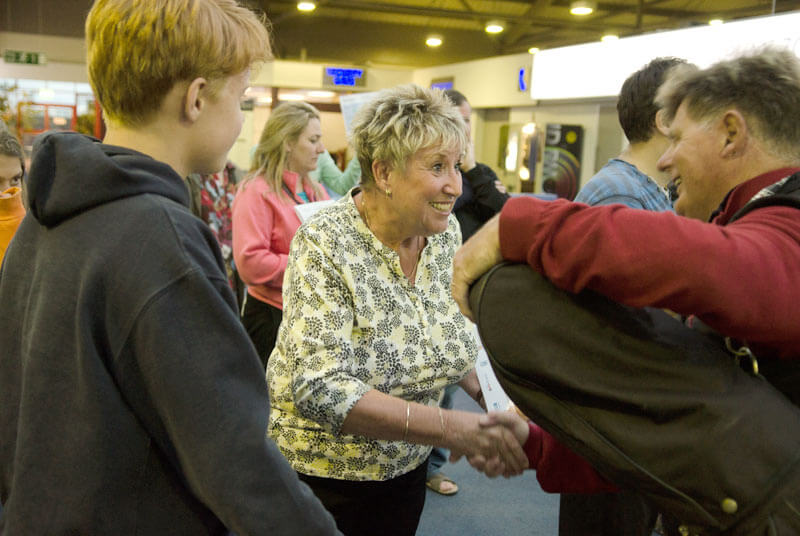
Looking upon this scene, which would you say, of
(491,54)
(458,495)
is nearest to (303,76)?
(491,54)

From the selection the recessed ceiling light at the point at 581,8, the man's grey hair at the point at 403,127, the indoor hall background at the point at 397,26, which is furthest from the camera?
the indoor hall background at the point at 397,26

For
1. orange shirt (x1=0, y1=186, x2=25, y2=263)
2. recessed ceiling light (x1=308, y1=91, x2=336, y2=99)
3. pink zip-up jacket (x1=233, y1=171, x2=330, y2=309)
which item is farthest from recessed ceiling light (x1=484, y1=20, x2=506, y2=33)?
orange shirt (x1=0, y1=186, x2=25, y2=263)

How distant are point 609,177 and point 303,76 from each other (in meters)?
10.9

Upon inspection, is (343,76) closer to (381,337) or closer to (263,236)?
(263,236)

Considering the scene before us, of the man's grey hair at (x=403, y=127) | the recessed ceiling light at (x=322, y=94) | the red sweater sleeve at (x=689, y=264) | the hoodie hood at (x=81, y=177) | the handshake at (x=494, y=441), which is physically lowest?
the handshake at (x=494, y=441)

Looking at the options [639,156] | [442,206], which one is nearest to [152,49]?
[442,206]

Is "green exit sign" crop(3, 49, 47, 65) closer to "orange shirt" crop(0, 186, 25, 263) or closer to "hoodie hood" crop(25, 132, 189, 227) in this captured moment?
"orange shirt" crop(0, 186, 25, 263)

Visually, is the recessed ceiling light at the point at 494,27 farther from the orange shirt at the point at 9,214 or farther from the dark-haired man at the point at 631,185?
the orange shirt at the point at 9,214

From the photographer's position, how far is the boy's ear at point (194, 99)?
108 centimetres

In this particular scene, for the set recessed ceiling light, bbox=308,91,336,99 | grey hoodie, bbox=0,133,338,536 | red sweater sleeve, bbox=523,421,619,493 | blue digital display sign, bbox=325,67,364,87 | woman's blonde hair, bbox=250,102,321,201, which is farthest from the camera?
recessed ceiling light, bbox=308,91,336,99

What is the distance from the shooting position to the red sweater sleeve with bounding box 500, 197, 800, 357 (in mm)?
842

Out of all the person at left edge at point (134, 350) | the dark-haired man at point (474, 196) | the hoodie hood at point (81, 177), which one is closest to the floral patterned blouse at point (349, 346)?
the person at left edge at point (134, 350)

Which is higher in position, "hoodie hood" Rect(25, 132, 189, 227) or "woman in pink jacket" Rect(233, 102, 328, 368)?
"hoodie hood" Rect(25, 132, 189, 227)

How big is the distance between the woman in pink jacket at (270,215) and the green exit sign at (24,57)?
9.60 meters
